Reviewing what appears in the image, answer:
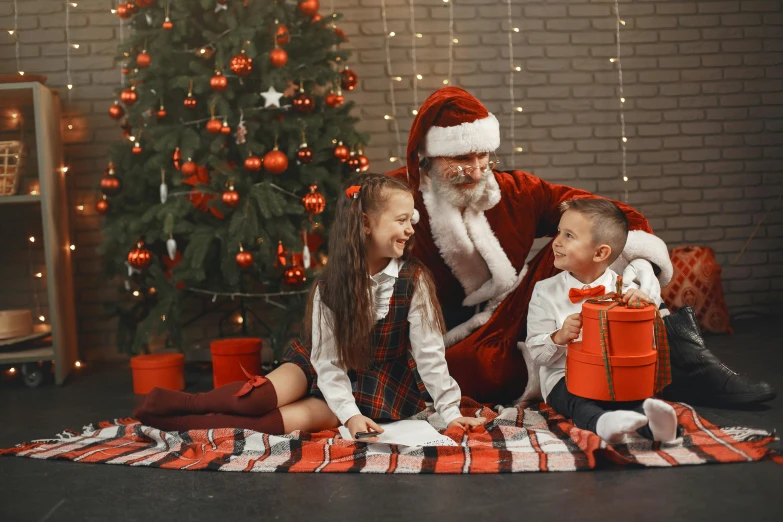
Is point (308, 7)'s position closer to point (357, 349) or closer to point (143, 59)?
point (143, 59)

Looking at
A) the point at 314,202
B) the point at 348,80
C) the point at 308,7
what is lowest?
the point at 314,202

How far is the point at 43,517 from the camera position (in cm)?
187

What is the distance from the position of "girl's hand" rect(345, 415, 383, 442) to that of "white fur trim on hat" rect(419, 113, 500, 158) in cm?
100

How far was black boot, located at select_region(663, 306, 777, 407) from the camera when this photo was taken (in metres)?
2.59

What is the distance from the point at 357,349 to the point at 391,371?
0.64 ft

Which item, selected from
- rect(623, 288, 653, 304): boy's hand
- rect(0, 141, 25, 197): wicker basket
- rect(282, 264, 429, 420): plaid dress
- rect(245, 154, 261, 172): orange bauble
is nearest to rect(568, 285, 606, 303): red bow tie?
rect(623, 288, 653, 304): boy's hand

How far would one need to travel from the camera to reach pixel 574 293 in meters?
2.38

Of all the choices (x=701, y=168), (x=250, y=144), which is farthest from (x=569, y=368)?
(x=701, y=168)

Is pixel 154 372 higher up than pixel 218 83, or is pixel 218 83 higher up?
pixel 218 83

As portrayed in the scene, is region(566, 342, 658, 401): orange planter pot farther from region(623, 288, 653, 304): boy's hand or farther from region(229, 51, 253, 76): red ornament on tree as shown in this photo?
region(229, 51, 253, 76): red ornament on tree

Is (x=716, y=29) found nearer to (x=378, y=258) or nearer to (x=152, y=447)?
(x=378, y=258)

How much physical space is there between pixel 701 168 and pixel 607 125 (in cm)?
63

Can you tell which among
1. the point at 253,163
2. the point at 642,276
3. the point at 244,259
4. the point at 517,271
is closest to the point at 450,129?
the point at 517,271

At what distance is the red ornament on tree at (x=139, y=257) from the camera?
332 cm
